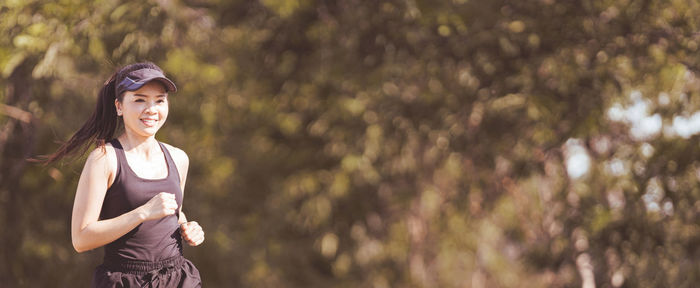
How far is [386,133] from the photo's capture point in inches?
323

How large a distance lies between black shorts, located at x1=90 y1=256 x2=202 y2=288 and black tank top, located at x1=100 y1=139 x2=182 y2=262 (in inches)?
0.8

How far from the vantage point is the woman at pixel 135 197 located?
101 inches

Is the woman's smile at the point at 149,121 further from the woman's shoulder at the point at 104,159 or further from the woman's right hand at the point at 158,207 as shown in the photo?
the woman's right hand at the point at 158,207

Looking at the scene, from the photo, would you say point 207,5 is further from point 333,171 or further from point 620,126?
point 620,126

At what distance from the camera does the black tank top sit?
2615 mm

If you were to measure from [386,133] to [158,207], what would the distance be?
5.75m

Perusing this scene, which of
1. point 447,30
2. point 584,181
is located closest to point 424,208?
point 584,181

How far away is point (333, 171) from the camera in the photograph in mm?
8641

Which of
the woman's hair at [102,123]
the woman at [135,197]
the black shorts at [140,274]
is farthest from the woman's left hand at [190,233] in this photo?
the woman's hair at [102,123]

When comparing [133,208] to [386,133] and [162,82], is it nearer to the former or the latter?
[162,82]

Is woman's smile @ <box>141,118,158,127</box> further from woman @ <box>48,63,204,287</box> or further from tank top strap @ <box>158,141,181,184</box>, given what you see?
tank top strap @ <box>158,141,181,184</box>

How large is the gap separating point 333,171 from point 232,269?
6.09 ft

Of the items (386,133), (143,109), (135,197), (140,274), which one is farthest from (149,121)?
(386,133)

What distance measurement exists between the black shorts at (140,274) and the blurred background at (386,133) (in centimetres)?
402
